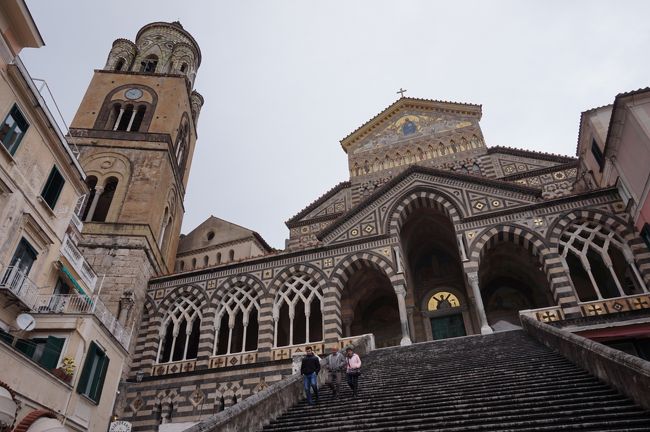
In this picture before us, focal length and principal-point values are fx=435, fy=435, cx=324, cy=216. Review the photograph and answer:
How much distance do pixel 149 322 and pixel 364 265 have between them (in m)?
10.9

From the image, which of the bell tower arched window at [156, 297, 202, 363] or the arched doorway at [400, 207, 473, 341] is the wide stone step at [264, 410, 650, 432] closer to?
the arched doorway at [400, 207, 473, 341]

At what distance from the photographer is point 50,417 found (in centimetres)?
1011

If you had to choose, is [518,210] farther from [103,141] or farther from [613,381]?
[103,141]

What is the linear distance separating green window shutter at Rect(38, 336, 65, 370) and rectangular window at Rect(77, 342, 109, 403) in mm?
869

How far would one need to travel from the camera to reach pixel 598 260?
61.1 ft

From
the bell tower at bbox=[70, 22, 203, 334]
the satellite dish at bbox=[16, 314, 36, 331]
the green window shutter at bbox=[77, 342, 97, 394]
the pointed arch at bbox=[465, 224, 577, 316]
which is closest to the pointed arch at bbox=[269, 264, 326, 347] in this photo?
the pointed arch at bbox=[465, 224, 577, 316]

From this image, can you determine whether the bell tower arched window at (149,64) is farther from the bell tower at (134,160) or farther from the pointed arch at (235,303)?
the pointed arch at (235,303)

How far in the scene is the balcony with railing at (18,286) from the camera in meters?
11.9

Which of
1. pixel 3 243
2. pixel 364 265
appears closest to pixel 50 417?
pixel 3 243

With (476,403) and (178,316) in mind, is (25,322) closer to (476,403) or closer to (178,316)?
(178,316)

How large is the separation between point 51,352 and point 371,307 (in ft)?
47.9

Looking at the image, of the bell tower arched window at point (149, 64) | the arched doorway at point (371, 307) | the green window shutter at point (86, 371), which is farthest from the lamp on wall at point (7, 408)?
the bell tower arched window at point (149, 64)

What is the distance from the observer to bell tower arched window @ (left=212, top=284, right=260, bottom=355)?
2016 centimetres

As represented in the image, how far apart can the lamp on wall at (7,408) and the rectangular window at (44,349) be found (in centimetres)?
283
